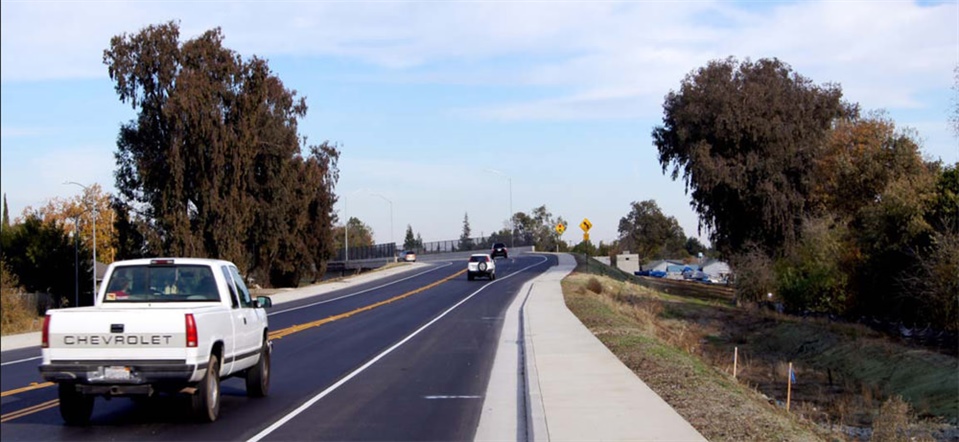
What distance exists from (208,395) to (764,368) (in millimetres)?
23302

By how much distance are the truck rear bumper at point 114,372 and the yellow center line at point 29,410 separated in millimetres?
2215

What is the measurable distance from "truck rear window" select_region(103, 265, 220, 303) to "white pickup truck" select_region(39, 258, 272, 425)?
0.01m

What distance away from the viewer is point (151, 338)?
400 inches

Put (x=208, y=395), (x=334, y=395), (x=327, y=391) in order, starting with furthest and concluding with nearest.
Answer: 1. (x=327, y=391)
2. (x=334, y=395)
3. (x=208, y=395)

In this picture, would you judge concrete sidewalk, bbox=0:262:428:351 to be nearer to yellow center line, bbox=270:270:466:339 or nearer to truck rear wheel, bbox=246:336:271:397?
yellow center line, bbox=270:270:466:339

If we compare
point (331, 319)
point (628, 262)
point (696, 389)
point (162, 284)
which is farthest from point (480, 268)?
point (628, 262)

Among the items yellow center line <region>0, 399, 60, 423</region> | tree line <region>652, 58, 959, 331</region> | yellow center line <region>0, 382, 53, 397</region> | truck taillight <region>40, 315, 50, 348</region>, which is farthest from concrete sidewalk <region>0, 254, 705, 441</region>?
tree line <region>652, 58, 959, 331</region>

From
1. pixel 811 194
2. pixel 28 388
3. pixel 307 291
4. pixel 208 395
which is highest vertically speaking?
pixel 811 194

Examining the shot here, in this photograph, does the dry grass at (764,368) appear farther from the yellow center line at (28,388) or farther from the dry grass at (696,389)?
the yellow center line at (28,388)

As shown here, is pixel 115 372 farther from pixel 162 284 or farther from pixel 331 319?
pixel 331 319

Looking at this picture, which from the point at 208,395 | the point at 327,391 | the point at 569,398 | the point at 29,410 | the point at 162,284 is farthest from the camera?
the point at 327,391

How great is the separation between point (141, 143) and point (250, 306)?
146 feet

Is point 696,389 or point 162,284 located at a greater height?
point 162,284

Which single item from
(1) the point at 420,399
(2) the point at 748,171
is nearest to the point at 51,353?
(1) the point at 420,399
